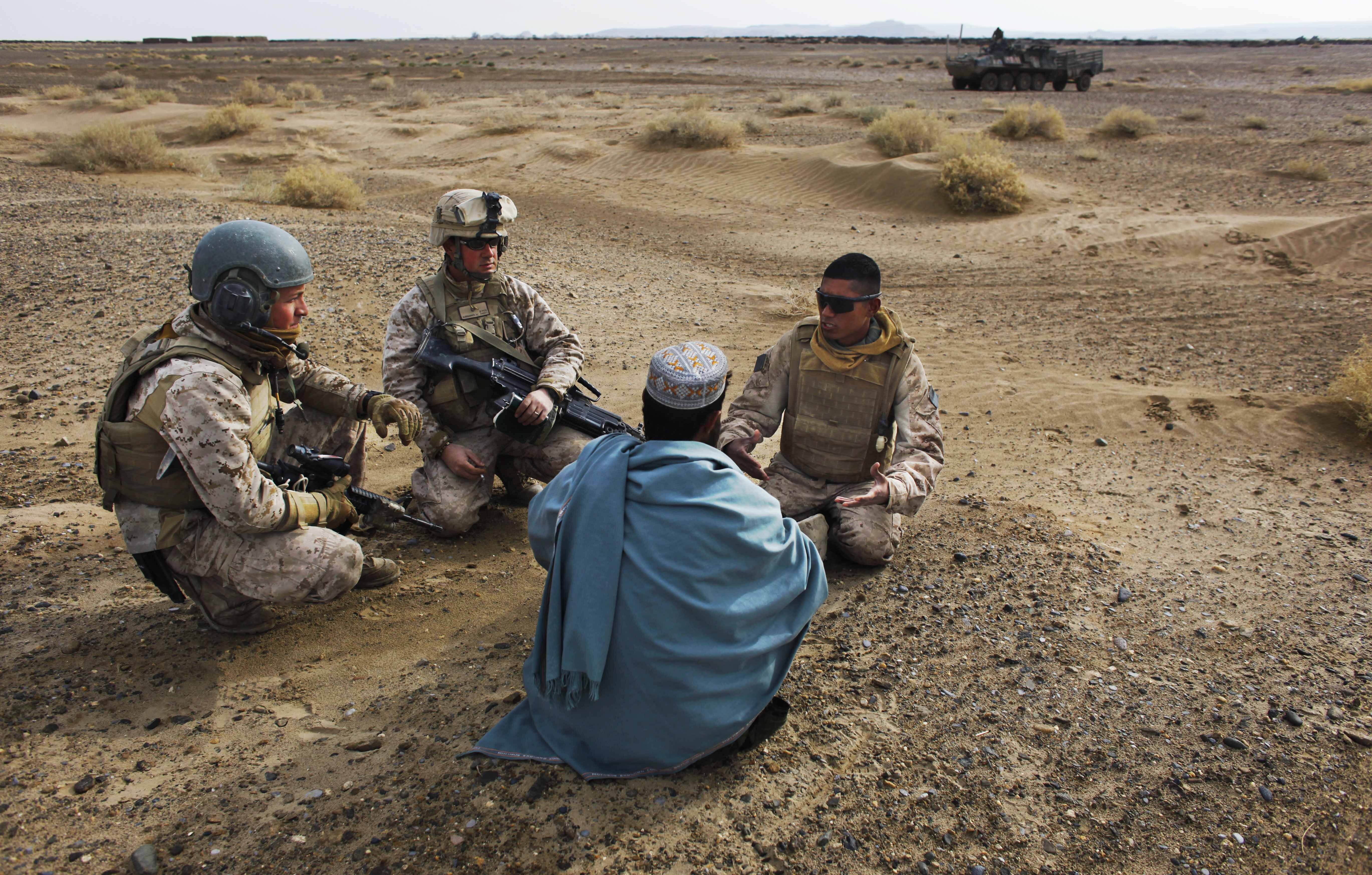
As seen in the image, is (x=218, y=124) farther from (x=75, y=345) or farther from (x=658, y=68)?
(x=658, y=68)

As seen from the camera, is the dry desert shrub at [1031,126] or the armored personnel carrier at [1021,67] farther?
the armored personnel carrier at [1021,67]

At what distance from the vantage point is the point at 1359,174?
13.5 m

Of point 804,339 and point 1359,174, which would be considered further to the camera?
point 1359,174

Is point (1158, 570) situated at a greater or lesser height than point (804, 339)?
lesser

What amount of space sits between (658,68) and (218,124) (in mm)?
31049

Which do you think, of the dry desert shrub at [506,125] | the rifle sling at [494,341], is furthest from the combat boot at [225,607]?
the dry desert shrub at [506,125]

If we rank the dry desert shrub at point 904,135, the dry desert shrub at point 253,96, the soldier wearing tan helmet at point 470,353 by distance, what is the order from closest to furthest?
the soldier wearing tan helmet at point 470,353
the dry desert shrub at point 904,135
the dry desert shrub at point 253,96

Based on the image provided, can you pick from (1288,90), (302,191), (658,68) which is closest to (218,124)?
(302,191)

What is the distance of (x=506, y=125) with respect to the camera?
19078mm

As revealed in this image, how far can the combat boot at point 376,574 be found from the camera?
3.71 metres

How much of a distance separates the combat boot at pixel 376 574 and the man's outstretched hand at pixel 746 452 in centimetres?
165

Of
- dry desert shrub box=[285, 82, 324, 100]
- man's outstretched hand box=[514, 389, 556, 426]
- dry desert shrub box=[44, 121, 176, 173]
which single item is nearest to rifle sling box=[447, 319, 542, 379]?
man's outstretched hand box=[514, 389, 556, 426]

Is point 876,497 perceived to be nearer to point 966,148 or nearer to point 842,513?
point 842,513

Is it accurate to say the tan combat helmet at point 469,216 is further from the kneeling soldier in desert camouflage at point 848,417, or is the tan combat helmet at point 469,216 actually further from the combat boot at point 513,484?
the kneeling soldier in desert camouflage at point 848,417
